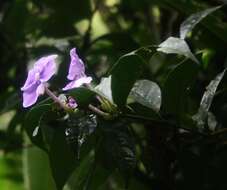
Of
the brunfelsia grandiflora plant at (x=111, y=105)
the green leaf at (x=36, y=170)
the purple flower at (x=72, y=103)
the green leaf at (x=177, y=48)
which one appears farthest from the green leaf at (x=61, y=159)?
the green leaf at (x=36, y=170)

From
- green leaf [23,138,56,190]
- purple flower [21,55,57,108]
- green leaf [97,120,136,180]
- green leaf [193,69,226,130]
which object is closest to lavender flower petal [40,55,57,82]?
purple flower [21,55,57,108]

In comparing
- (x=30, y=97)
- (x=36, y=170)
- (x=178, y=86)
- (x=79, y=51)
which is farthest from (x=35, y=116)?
(x=36, y=170)

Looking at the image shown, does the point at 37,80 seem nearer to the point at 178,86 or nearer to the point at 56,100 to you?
the point at 56,100

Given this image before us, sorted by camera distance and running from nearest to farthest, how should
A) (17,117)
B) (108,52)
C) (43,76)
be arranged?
1. (43,76)
2. (17,117)
3. (108,52)

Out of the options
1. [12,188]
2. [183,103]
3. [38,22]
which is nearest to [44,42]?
[38,22]

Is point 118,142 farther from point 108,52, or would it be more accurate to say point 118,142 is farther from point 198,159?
point 108,52

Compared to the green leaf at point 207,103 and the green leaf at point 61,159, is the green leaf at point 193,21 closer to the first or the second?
the green leaf at point 207,103
